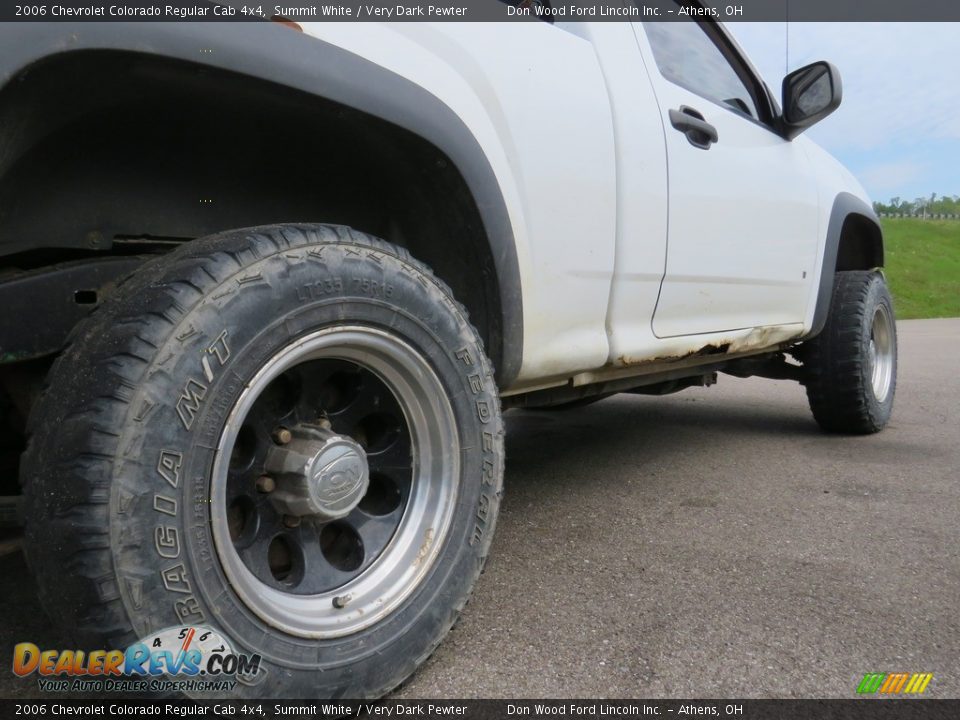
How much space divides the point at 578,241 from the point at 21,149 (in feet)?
4.16

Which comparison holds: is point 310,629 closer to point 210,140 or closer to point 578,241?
point 210,140

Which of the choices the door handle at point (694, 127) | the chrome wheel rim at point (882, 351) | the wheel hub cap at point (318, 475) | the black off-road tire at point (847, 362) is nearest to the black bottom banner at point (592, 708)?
the wheel hub cap at point (318, 475)

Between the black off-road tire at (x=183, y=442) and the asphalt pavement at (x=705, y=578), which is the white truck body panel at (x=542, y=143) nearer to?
the black off-road tire at (x=183, y=442)

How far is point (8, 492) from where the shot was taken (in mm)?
1691

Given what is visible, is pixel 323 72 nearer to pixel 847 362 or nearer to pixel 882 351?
pixel 847 362

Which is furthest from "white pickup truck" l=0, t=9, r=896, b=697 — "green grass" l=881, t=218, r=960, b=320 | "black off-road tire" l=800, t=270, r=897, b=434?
"green grass" l=881, t=218, r=960, b=320

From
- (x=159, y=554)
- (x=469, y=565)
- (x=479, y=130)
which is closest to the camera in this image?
(x=159, y=554)

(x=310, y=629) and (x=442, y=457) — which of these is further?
(x=442, y=457)

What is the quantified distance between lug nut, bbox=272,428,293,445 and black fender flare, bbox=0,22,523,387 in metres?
0.59

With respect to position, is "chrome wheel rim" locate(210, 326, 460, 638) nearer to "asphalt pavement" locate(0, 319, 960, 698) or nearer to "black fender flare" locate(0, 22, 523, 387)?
"asphalt pavement" locate(0, 319, 960, 698)

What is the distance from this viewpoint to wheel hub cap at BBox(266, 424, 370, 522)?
1.31 meters

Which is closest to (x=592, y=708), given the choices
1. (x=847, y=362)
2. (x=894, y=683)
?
(x=894, y=683)


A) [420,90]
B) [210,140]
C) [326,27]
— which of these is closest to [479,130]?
[420,90]

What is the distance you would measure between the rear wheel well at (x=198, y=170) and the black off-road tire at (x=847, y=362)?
2605 mm
